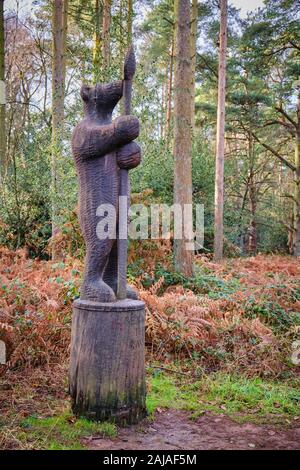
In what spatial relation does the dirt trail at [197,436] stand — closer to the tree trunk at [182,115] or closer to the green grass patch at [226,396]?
the green grass patch at [226,396]

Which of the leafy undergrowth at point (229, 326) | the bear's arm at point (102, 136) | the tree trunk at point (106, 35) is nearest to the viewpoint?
the bear's arm at point (102, 136)

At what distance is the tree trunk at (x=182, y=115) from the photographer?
366 inches

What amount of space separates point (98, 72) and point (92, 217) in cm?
666

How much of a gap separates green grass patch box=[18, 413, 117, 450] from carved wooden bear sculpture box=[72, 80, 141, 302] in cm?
109

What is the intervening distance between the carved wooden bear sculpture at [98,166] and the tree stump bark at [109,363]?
23 centimetres

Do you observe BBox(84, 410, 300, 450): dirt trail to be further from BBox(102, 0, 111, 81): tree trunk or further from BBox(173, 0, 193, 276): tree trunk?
BBox(102, 0, 111, 81): tree trunk

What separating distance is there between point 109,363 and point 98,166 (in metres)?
1.82

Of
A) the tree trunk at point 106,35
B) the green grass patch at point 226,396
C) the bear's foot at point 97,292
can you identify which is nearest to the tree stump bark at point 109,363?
the bear's foot at point 97,292

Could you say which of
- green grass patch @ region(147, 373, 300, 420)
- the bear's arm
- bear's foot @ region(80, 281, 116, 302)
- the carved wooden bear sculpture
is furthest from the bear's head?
green grass patch @ region(147, 373, 300, 420)

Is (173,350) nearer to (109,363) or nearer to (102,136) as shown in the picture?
(109,363)

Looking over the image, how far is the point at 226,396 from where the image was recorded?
5.04m

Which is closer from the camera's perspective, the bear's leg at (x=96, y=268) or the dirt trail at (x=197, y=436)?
the dirt trail at (x=197, y=436)
